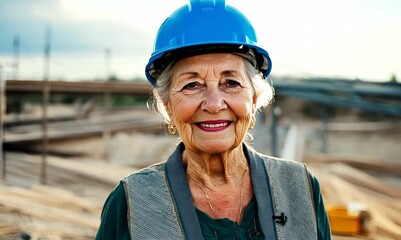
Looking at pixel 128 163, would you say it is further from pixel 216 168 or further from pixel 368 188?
pixel 216 168

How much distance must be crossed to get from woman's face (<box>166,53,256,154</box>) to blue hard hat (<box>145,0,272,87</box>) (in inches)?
1.5

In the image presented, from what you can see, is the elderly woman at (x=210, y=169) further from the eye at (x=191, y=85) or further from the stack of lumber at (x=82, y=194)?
the stack of lumber at (x=82, y=194)

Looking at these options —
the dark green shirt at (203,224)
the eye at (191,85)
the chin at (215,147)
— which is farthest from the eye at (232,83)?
the dark green shirt at (203,224)

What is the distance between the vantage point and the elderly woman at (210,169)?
1.90 meters

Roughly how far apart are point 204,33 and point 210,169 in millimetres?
534

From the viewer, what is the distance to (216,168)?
6.79 ft

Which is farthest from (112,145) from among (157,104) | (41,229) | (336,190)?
(157,104)

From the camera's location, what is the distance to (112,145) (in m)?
15.9

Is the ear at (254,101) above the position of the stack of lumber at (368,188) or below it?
above

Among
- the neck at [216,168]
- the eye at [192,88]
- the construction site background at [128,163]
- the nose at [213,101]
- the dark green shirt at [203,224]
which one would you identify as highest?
the eye at [192,88]

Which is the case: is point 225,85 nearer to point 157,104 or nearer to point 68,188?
point 157,104

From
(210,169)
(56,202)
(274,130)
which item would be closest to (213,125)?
(210,169)

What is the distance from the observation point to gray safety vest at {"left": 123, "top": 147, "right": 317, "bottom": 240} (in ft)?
6.22

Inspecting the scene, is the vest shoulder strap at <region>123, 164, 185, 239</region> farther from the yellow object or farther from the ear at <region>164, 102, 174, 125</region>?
the yellow object
